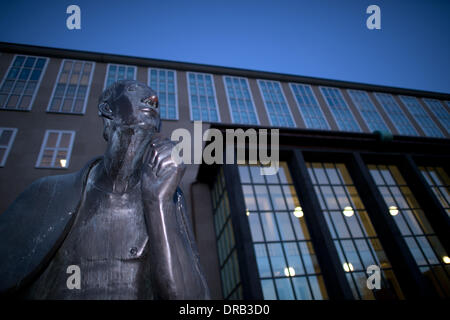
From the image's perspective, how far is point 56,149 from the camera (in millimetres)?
8727

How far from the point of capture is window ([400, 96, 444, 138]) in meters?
15.0

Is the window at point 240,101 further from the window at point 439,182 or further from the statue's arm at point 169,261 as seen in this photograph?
the statue's arm at point 169,261

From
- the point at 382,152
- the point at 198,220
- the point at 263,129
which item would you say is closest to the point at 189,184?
the point at 198,220

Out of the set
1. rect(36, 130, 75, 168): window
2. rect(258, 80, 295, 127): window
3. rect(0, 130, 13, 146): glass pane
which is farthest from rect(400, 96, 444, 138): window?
rect(0, 130, 13, 146): glass pane

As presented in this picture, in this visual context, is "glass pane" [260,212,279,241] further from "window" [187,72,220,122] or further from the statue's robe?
the statue's robe

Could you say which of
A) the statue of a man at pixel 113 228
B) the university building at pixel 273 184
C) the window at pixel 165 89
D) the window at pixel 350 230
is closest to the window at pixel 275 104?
the university building at pixel 273 184

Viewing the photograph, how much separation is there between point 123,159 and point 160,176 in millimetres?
290

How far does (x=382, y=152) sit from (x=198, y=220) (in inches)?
295

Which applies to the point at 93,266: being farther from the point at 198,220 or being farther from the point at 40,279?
the point at 198,220

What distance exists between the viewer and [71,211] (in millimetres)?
1196

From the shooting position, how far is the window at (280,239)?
20.8ft

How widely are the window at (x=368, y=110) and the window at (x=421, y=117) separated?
115 inches

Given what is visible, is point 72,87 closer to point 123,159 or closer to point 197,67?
point 197,67
